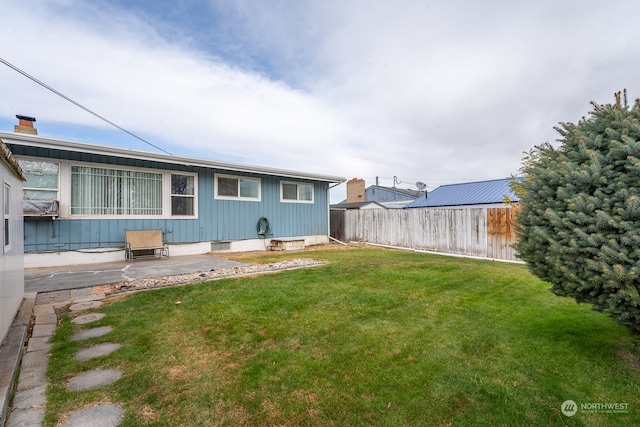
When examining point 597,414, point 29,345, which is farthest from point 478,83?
point 29,345

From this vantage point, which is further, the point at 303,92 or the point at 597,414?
the point at 303,92

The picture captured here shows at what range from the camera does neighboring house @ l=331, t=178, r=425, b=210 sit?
22.2 metres

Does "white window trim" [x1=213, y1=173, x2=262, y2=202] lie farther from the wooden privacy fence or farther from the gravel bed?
the wooden privacy fence

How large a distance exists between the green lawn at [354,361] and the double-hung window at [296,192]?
7364mm

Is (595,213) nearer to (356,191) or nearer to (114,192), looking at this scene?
(114,192)

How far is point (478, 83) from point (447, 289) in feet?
25.4

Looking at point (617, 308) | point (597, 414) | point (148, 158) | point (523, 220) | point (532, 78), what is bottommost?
point (597, 414)

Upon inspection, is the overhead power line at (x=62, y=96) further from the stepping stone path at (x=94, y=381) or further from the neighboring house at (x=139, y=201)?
the stepping stone path at (x=94, y=381)

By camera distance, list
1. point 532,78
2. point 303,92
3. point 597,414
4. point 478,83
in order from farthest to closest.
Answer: point 303,92
point 478,83
point 532,78
point 597,414

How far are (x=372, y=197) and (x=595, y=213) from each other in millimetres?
31681

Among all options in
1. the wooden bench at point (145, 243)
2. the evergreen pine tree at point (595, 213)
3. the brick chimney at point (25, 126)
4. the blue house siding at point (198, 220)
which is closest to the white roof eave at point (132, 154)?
the blue house siding at point (198, 220)

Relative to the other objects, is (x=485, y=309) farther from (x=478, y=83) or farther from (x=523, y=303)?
(x=478, y=83)

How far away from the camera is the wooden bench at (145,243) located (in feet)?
26.0

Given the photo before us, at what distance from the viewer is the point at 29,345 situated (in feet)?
9.44
